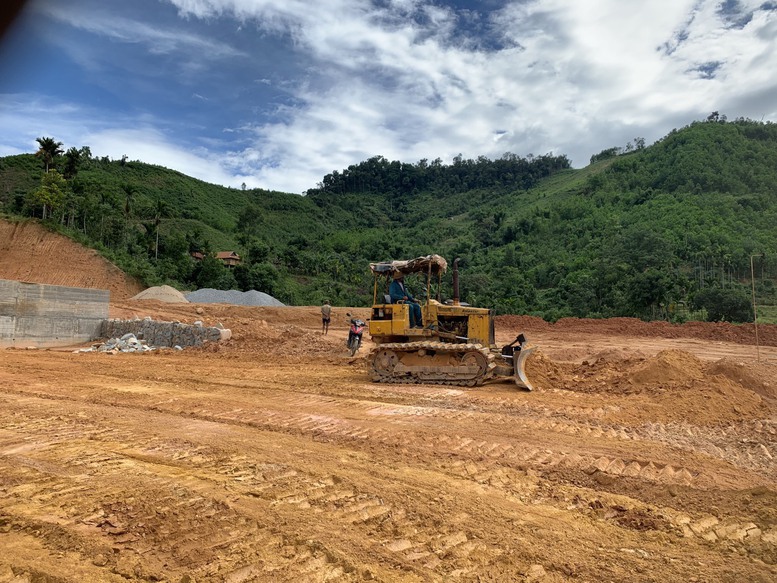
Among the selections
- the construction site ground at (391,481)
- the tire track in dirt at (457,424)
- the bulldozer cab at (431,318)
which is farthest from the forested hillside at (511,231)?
the tire track in dirt at (457,424)

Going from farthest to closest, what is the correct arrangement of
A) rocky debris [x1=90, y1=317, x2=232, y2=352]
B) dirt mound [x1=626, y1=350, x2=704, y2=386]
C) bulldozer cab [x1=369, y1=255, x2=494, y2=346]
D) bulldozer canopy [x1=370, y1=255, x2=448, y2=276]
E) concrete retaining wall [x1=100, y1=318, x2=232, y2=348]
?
concrete retaining wall [x1=100, y1=318, x2=232, y2=348] < rocky debris [x1=90, y1=317, x2=232, y2=352] < bulldozer cab [x1=369, y1=255, x2=494, y2=346] < bulldozer canopy [x1=370, y1=255, x2=448, y2=276] < dirt mound [x1=626, y1=350, x2=704, y2=386]

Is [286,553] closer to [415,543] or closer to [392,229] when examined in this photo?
[415,543]

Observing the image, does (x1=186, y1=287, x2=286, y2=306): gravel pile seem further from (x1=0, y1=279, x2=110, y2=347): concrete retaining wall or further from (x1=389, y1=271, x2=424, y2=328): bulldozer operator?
(x1=389, y1=271, x2=424, y2=328): bulldozer operator

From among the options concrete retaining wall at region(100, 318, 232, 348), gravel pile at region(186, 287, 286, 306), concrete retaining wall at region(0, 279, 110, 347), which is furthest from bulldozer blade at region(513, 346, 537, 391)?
gravel pile at region(186, 287, 286, 306)

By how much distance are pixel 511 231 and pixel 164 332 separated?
171 feet

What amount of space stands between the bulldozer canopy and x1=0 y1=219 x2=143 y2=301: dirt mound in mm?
31256

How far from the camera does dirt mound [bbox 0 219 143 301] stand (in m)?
38.4

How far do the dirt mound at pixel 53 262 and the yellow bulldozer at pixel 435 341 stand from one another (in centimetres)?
3159

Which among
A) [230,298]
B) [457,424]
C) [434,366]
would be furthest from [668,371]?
[230,298]

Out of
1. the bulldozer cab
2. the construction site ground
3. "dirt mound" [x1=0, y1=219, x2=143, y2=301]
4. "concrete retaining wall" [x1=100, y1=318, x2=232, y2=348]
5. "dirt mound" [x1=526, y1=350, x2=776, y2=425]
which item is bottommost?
the construction site ground

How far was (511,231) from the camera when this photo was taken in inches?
2552

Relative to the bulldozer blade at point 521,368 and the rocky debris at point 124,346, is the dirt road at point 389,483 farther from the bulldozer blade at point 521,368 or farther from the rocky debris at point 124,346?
the rocky debris at point 124,346

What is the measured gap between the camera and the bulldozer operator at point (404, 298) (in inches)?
472

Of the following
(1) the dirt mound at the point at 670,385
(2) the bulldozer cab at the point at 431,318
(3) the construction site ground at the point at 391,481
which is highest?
(2) the bulldozer cab at the point at 431,318
